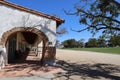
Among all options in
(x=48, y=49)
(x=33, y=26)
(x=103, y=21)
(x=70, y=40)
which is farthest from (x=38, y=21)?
(x=70, y=40)

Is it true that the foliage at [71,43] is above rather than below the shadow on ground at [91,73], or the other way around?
above

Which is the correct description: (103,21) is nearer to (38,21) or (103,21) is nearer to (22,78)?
(38,21)

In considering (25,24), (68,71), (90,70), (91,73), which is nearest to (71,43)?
(25,24)

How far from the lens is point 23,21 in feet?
54.6

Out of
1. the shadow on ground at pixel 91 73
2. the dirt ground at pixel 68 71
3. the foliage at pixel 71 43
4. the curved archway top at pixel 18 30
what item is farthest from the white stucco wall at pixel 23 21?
the foliage at pixel 71 43

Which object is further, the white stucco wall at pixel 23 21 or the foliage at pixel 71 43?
the foliage at pixel 71 43

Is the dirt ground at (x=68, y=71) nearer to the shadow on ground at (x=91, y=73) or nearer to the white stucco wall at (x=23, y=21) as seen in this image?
the shadow on ground at (x=91, y=73)

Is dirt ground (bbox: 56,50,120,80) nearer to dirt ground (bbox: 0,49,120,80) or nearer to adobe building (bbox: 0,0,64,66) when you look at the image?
dirt ground (bbox: 0,49,120,80)

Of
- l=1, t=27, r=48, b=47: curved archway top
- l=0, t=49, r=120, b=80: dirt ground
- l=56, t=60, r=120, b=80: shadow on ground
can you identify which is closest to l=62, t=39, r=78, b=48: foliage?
l=0, t=49, r=120, b=80: dirt ground

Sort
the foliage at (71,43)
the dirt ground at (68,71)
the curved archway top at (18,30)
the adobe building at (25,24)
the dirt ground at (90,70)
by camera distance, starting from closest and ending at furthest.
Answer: the dirt ground at (90,70)
the dirt ground at (68,71)
the curved archway top at (18,30)
the adobe building at (25,24)
the foliage at (71,43)

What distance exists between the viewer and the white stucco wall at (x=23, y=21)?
→ 636 inches

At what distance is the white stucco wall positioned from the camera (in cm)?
1616

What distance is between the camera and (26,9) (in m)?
16.6

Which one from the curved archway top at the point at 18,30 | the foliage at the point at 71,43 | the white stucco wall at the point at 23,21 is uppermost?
the foliage at the point at 71,43
